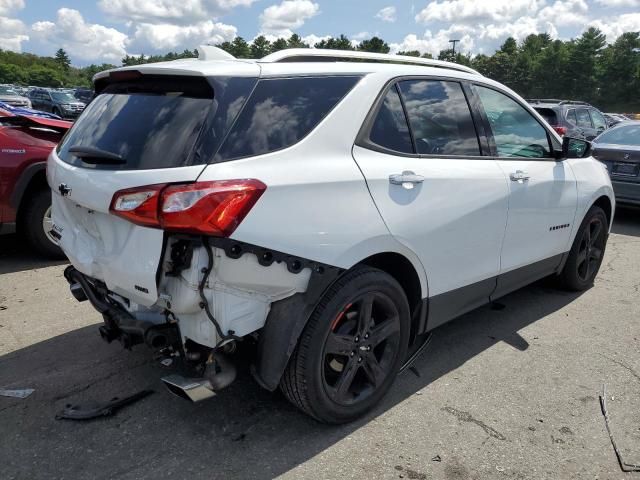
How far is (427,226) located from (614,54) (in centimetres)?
7996

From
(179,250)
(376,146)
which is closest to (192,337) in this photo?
(179,250)

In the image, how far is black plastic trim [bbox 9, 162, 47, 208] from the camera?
5334mm

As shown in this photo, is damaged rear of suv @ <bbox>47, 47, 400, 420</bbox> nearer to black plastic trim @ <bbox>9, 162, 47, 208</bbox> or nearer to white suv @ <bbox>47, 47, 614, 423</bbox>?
white suv @ <bbox>47, 47, 614, 423</bbox>

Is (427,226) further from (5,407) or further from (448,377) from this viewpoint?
(5,407)

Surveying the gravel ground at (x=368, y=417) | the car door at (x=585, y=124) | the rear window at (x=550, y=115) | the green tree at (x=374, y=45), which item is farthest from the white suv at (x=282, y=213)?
Result: the green tree at (x=374, y=45)

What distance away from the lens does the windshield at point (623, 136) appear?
28.0 feet

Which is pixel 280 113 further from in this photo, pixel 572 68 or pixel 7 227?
pixel 572 68

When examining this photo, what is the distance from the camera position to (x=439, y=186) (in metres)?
3.04

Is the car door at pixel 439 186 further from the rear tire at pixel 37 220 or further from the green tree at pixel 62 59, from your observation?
the green tree at pixel 62 59

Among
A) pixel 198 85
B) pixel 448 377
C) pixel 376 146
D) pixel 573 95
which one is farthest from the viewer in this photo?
pixel 573 95

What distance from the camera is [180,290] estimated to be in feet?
7.55

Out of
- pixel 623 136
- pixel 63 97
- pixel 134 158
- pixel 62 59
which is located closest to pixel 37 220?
pixel 134 158

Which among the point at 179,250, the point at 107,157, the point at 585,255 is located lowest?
the point at 585,255

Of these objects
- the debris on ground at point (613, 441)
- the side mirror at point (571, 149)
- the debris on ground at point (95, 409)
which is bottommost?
the debris on ground at point (95, 409)
